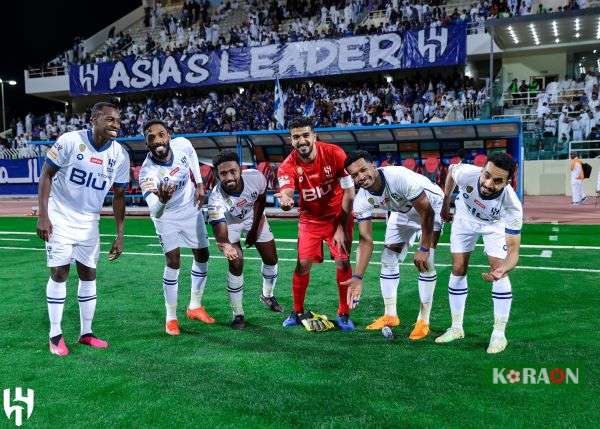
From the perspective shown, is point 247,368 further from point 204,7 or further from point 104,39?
point 104,39

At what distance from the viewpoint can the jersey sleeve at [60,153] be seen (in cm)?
494

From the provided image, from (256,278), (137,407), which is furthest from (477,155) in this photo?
(137,407)

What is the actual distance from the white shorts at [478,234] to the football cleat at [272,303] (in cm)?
235

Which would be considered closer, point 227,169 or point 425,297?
point 425,297

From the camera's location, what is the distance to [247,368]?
4641 millimetres

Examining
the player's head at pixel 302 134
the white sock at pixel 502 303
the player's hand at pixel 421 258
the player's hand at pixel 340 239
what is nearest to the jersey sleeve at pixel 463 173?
the player's hand at pixel 421 258

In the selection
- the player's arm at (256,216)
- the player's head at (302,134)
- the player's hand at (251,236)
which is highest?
the player's head at (302,134)

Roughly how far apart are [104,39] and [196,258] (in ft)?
140

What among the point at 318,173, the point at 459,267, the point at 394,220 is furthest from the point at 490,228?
the point at 318,173

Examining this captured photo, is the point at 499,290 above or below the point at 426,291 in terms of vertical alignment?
above

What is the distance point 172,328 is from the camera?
229 inches

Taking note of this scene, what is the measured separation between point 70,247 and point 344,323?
9.07ft

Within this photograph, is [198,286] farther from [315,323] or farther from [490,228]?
[490,228]

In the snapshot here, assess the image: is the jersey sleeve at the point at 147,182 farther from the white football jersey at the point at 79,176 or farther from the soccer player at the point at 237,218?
the soccer player at the point at 237,218
